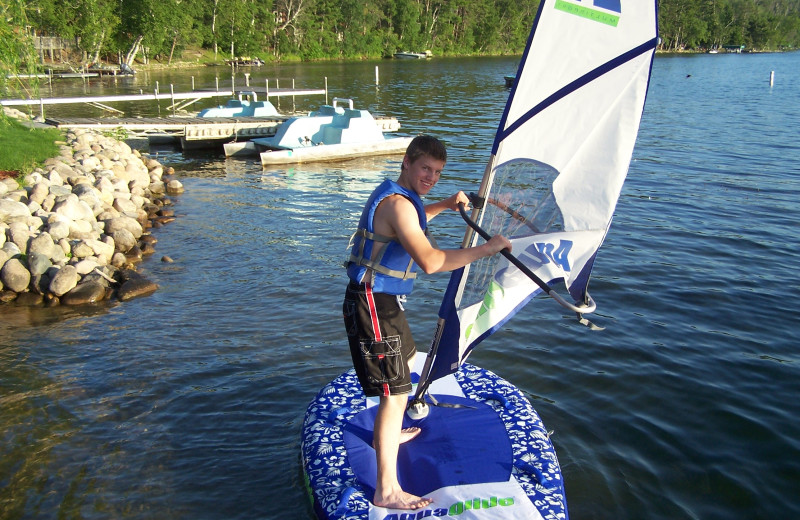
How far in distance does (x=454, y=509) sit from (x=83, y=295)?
304 inches

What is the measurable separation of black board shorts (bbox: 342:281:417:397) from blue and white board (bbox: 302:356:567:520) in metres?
0.78

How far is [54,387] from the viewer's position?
24.4 ft

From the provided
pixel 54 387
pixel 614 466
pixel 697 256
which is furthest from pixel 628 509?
pixel 697 256

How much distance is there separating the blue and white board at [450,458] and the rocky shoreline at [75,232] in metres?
5.99

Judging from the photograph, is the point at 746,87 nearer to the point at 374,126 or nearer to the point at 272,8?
the point at 374,126

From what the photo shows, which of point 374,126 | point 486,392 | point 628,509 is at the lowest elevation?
point 628,509

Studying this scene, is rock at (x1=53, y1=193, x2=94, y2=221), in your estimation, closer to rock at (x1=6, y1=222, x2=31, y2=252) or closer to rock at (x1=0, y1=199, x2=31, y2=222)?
rock at (x1=0, y1=199, x2=31, y2=222)

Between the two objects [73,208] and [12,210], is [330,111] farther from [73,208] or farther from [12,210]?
[12,210]

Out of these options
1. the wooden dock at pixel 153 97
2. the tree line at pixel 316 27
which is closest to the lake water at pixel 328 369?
the tree line at pixel 316 27

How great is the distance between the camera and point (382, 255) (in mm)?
4422

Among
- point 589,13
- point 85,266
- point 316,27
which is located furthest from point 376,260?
point 316,27

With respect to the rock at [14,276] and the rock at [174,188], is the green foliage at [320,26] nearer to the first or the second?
the rock at [14,276]

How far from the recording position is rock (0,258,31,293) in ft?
33.0

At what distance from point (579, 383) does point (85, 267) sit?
7794mm
